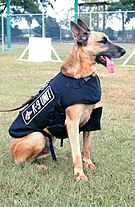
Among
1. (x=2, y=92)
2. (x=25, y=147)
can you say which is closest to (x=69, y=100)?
(x=25, y=147)

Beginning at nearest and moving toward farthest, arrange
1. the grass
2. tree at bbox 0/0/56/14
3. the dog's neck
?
the grass, the dog's neck, tree at bbox 0/0/56/14

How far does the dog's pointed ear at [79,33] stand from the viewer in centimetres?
388

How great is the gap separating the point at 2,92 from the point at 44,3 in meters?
51.6

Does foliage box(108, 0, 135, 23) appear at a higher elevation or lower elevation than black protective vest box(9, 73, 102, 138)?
higher

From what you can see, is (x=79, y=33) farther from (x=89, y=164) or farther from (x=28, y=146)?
(x=89, y=164)

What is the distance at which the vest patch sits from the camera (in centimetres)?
392

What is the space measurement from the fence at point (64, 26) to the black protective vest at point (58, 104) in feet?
48.4

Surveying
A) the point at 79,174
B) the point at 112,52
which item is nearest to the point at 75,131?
the point at 79,174

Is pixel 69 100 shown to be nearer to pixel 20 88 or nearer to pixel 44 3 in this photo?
pixel 20 88

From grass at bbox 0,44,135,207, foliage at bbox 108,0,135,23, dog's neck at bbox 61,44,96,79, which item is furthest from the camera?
foliage at bbox 108,0,135,23

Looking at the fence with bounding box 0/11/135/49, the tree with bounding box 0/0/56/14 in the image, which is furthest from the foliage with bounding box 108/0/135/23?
the tree with bounding box 0/0/56/14

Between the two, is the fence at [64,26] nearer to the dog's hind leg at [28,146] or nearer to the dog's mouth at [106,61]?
the dog's mouth at [106,61]

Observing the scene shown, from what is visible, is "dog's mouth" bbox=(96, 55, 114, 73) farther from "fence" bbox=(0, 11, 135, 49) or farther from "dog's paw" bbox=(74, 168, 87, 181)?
"fence" bbox=(0, 11, 135, 49)

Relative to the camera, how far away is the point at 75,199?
3.29m
